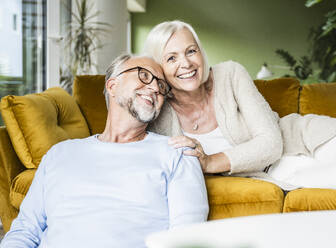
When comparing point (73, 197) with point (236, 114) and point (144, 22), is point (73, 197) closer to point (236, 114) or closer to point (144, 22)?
point (236, 114)

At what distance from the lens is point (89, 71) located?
195 inches

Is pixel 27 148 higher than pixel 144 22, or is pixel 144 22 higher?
pixel 144 22

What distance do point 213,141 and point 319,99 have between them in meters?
1.02

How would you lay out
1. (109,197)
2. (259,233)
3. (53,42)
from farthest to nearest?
(53,42) < (109,197) < (259,233)

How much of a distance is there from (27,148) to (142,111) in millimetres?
823

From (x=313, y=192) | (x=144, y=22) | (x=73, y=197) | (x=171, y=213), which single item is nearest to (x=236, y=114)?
(x=313, y=192)

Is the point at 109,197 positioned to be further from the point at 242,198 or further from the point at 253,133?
the point at 253,133

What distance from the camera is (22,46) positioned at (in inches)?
164

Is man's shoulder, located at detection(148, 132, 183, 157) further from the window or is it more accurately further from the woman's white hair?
the window

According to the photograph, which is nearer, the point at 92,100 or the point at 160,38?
the point at 160,38

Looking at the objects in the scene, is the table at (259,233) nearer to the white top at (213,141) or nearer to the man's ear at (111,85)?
the man's ear at (111,85)

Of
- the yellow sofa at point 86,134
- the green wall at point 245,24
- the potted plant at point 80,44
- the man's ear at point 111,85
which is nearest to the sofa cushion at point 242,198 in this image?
the yellow sofa at point 86,134

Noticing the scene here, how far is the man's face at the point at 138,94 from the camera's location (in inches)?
58.5

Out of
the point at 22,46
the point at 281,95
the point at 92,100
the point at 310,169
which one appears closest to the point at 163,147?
the point at 310,169
